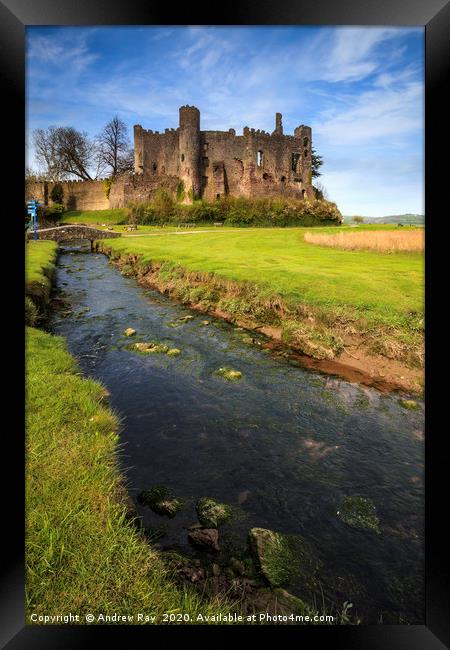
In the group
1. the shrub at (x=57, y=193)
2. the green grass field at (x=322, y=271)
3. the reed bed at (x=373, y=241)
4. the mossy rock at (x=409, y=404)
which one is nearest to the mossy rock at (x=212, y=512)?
the mossy rock at (x=409, y=404)

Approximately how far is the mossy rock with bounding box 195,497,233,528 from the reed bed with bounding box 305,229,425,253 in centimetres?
926

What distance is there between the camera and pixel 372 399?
6551mm

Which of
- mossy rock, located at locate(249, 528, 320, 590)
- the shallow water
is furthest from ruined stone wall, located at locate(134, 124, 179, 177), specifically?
mossy rock, located at locate(249, 528, 320, 590)

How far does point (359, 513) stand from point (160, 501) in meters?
2.13

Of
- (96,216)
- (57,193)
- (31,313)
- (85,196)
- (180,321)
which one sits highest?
(85,196)

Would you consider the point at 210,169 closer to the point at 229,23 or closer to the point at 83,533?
the point at 229,23

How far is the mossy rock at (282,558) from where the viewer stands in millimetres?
3296

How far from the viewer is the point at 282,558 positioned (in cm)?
346

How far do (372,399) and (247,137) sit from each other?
4554 cm

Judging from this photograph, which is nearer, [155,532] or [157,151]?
[155,532]

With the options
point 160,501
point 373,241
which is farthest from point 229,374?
point 373,241

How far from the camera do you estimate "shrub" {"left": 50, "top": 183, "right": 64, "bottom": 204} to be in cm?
4215

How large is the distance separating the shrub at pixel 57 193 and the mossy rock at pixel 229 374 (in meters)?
41.9
